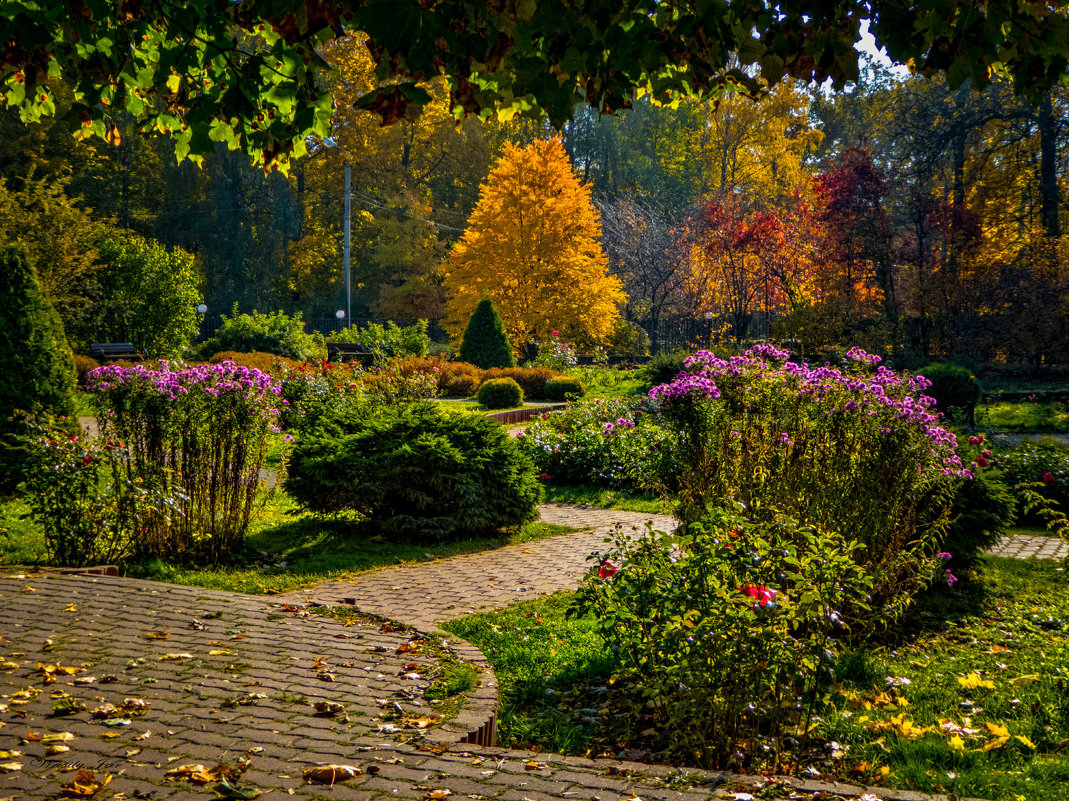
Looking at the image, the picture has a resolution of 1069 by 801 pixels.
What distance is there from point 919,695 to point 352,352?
801 inches

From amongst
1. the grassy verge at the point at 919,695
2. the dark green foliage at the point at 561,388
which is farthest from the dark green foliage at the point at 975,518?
the dark green foliage at the point at 561,388

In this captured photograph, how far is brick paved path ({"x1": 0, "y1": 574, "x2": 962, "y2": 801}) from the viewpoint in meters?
2.71

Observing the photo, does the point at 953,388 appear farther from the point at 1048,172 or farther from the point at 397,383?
the point at 1048,172

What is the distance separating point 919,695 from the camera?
156 inches

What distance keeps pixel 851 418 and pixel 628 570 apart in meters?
2.29

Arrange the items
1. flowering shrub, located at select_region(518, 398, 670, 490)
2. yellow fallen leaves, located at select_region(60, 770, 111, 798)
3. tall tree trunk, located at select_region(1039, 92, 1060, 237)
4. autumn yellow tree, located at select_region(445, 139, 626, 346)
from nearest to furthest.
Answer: yellow fallen leaves, located at select_region(60, 770, 111, 798), flowering shrub, located at select_region(518, 398, 670, 490), tall tree trunk, located at select_region(1039, 92, 1060, 237), autumn yellow tree, located at select_region(445, 139, 626, 346)

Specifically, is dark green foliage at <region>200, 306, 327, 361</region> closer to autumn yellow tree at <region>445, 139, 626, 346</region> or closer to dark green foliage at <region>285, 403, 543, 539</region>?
autumn yellow tree at <region>445, 139, 626, 346</region>

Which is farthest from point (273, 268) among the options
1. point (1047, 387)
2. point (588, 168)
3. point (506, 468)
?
point (506, 468)

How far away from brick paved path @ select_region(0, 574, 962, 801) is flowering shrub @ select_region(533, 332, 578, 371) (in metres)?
19.1

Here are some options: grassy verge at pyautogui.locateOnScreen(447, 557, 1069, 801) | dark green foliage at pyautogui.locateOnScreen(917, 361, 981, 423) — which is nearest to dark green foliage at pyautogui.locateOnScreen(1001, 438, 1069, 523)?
dark green foliage at pyautogui.locateOnScreen(917, 361, 981, 423)

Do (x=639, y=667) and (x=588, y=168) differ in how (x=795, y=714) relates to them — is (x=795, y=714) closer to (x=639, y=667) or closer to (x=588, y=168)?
(x=639, y=667)

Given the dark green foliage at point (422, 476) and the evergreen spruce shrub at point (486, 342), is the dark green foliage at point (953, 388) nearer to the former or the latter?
the dark green foliage at point (422, 476)

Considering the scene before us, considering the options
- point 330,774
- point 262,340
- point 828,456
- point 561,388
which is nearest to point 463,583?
point 828,456

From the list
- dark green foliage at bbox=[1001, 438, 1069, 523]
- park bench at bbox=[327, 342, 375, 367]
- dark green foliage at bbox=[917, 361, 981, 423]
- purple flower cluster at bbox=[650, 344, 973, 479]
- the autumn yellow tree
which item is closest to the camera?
purple flower cluster at bbox=[650, 344, 973, 479]
